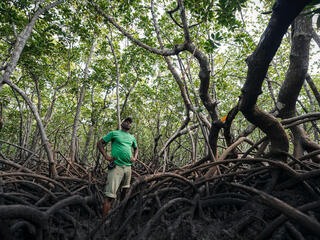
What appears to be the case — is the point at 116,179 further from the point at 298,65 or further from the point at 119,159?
the point at 298,65

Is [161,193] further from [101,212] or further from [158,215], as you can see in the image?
[101,212]

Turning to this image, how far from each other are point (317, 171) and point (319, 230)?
0.72m

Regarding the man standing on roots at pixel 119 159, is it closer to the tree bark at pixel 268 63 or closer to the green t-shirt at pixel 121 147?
the green t-shirt at pixel 121 147

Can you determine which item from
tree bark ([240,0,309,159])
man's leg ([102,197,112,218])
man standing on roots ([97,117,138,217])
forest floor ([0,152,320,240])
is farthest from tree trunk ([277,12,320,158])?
man's leg ([102,197,112,218])

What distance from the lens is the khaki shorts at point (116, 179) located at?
230 centimetres

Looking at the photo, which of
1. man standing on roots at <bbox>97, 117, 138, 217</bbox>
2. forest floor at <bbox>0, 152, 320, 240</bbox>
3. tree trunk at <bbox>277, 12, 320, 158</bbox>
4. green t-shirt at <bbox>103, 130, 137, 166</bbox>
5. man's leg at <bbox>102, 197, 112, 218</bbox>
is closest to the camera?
forest floor at <bbox>0, 152, 320, 240</bbox>

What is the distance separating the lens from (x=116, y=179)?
2414 millimetres

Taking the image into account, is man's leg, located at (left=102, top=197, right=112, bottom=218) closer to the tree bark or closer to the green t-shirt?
the green t-shirt

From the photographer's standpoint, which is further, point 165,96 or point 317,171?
point 165,96

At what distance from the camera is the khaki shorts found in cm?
230

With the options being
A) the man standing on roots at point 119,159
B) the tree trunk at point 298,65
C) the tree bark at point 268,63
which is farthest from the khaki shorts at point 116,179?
the tree trunk at point 298,65

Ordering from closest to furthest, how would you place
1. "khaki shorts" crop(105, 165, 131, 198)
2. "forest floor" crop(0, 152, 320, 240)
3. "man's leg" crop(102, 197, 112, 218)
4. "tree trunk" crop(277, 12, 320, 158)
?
1. "forest floor" crop(0, 152, 320, 240)
2. "tree trunk" crop(277, 12, 320, 158)
3. "man's leg" crop(102, 197, 112, 218)
4. "khaki shorts" crop(105, 165, 131, 198)

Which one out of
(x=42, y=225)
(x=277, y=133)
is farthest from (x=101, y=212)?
(x=277, y=133)

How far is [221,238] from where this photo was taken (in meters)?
0.98
